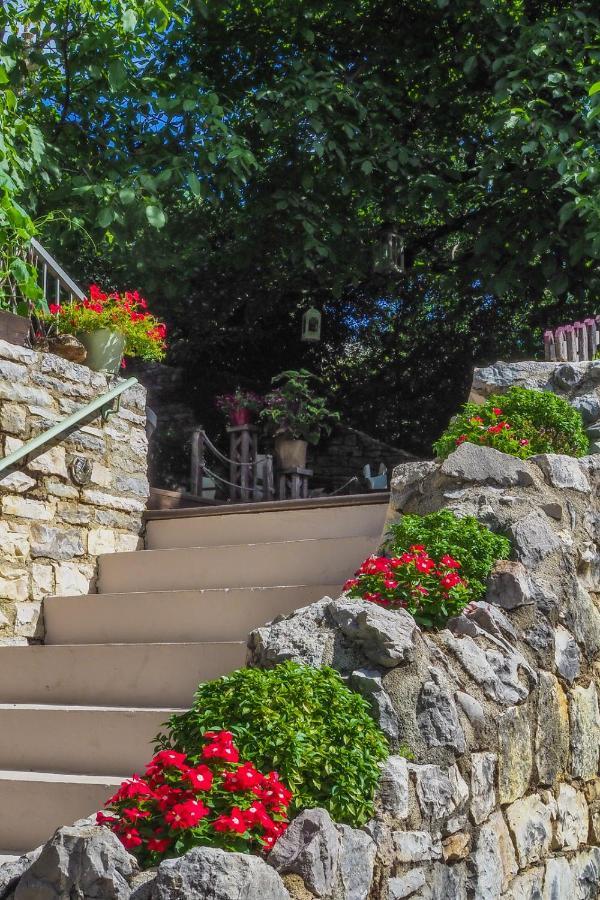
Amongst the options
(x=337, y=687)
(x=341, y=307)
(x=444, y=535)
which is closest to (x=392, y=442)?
(x=341, y=307)

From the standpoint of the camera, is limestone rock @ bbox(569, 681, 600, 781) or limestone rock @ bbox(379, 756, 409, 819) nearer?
limestone rock @ bbox(379, 756, 409, 819)

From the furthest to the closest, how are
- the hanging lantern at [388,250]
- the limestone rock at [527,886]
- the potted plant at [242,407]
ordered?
the hanging lantern at [388,250], the potted plant at [242,407], the limestone rock at [527,886]

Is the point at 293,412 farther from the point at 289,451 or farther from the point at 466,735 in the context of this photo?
the point at 466,735

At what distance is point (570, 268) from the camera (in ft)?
25.9

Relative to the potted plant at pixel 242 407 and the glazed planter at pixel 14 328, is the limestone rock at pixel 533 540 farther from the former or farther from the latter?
the potted plant at pixel 242 407

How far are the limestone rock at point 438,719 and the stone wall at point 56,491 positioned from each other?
8.44 ft

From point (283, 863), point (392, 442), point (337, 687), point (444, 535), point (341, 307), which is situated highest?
point (341, 307)

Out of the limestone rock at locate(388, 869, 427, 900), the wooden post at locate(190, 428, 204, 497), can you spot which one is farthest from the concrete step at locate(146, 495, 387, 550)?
the wooden post at locate(190, 428, 204, 497)

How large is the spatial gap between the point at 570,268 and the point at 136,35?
152 inches

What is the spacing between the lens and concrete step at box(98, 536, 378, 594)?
4359 millimetres

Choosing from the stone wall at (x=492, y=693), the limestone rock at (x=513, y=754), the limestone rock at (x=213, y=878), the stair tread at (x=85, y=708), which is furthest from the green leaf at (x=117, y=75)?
the limestone rock at (x=213, y=878)

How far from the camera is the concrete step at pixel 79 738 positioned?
3.56m

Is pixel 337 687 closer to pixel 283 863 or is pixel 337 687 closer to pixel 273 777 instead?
pixel 273 777

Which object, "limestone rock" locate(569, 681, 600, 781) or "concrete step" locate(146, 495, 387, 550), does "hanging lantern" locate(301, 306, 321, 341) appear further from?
"limestone rock" locate(569, 681, 600, 781)
